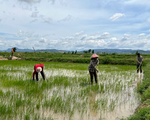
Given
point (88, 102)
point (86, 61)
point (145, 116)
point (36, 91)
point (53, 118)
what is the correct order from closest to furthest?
point (145, 116), point (53, 118), point (88, 102), point (36, 91), point (86, 61)

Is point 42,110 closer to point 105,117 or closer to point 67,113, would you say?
point 67,113

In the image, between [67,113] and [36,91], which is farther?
[36,91]

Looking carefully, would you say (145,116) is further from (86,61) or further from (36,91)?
(86,61)

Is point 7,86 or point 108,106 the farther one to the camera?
point 7,86

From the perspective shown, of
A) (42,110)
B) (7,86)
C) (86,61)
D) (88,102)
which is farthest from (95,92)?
(86,61)

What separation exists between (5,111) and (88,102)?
2005 mm

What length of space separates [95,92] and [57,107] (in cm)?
184

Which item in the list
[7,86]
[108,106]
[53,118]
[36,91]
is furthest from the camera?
[7,86]

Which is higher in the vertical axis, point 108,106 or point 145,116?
point 145,116

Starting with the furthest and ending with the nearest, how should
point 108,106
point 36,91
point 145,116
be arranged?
point 36,91, point 108,106, point 145,116

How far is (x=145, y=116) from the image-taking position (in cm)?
243

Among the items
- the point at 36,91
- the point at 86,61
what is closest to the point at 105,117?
the point at 36,91

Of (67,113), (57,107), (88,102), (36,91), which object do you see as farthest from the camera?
(36,91)

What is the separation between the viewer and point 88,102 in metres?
3.68
